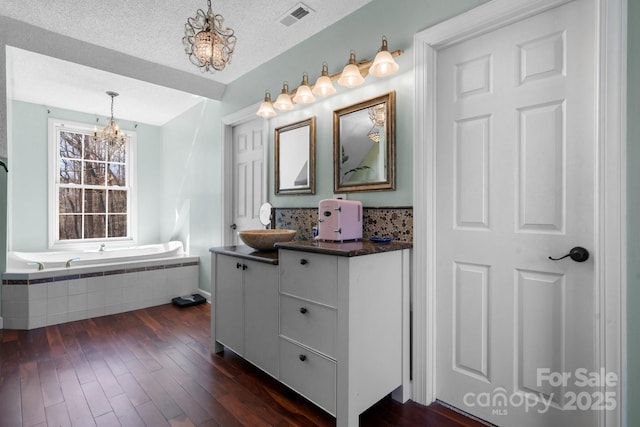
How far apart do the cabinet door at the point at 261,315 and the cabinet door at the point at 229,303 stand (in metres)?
0.07

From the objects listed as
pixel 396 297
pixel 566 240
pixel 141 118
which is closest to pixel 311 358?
pixel 396 297

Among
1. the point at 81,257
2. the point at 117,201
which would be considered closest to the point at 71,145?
the point at 117,201

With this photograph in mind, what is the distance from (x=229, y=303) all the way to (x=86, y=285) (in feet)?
6.36

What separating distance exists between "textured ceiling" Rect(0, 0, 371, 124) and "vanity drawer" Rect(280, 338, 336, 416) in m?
2.24

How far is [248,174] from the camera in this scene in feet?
11.1

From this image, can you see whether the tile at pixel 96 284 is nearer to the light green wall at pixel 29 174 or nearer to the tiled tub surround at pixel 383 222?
the light green wall at pixel 29 174

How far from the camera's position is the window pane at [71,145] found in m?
4.47

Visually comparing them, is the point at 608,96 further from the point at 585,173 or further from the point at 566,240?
the point at 566,240

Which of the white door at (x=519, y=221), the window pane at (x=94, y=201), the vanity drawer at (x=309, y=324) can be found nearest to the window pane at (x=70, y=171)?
the window pane at (x=94, y=201)

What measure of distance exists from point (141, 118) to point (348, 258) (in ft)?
15.3

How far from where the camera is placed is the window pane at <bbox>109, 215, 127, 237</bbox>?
4.91 meters

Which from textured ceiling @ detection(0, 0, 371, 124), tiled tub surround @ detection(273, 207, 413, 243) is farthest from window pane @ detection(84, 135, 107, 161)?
tiled tub surround @ detection(273, 207, 413, 243)

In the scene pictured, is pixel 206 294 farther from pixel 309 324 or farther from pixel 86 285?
pixel 309 324

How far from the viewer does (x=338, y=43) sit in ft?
7.73
